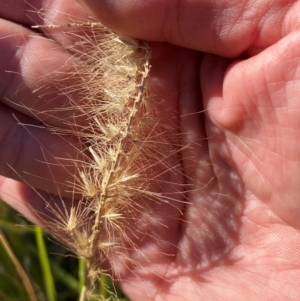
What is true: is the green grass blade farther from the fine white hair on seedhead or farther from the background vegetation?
the fine white hair on seedhead

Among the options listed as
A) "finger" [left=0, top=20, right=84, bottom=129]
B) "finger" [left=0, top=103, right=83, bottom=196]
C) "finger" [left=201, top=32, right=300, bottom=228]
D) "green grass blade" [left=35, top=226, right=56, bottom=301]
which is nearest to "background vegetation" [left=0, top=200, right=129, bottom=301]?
"green grass blade" [left=35, top=226, right=56, bottom=301]

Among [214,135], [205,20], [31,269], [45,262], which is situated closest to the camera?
[205,20]

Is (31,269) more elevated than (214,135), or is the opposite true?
(214,135)

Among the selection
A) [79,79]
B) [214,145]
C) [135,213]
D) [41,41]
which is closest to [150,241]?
[135,213]

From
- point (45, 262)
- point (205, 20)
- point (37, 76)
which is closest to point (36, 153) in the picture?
point (37, 76)

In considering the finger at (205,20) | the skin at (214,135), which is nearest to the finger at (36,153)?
the skin at (214,135)

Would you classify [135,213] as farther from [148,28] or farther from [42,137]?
[148,28]

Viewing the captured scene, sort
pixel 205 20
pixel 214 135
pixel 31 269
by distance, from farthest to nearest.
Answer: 1. pixel 31 269
2. pixel 214 135
3. pixel 205 20

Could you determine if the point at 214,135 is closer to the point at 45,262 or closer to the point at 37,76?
the point at 37,76

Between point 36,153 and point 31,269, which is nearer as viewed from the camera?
point 36,153
